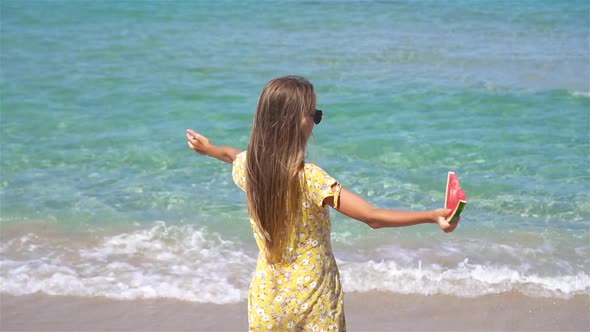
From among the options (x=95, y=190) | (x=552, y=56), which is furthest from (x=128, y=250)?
(x=552, y=56)

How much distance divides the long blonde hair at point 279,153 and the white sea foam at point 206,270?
2.39 meters

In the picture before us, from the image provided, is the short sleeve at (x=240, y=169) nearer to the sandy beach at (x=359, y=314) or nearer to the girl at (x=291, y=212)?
the girl at (x=291, y=212)

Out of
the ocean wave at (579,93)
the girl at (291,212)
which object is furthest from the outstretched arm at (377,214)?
the ocean wave at (579,93)

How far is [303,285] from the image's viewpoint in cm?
283

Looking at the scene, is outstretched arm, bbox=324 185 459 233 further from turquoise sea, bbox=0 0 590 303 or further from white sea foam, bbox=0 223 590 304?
white sea foam, bbox=0 223 590 304

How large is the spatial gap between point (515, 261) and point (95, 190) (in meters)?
3.85

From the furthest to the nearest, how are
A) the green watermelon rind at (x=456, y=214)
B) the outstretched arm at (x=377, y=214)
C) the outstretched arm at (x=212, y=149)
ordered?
the outstretched arm at (x=212, y=149) < the outstretched arm at (x=377, y=214) < the green watermelon rind at (x=456, y=214)

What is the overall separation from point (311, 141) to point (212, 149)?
46cm

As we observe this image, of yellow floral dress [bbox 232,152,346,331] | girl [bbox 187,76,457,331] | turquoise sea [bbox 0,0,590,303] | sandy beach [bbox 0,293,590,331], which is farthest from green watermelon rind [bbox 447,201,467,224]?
sandy beach [bbox 0,293,590,331]

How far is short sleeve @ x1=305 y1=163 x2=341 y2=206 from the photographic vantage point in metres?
2.65

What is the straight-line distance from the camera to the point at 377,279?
5293 millimetres

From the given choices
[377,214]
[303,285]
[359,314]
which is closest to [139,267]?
[359,314]

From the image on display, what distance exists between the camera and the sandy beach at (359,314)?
469 centimetres

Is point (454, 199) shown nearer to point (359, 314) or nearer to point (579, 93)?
point (359, 314)
